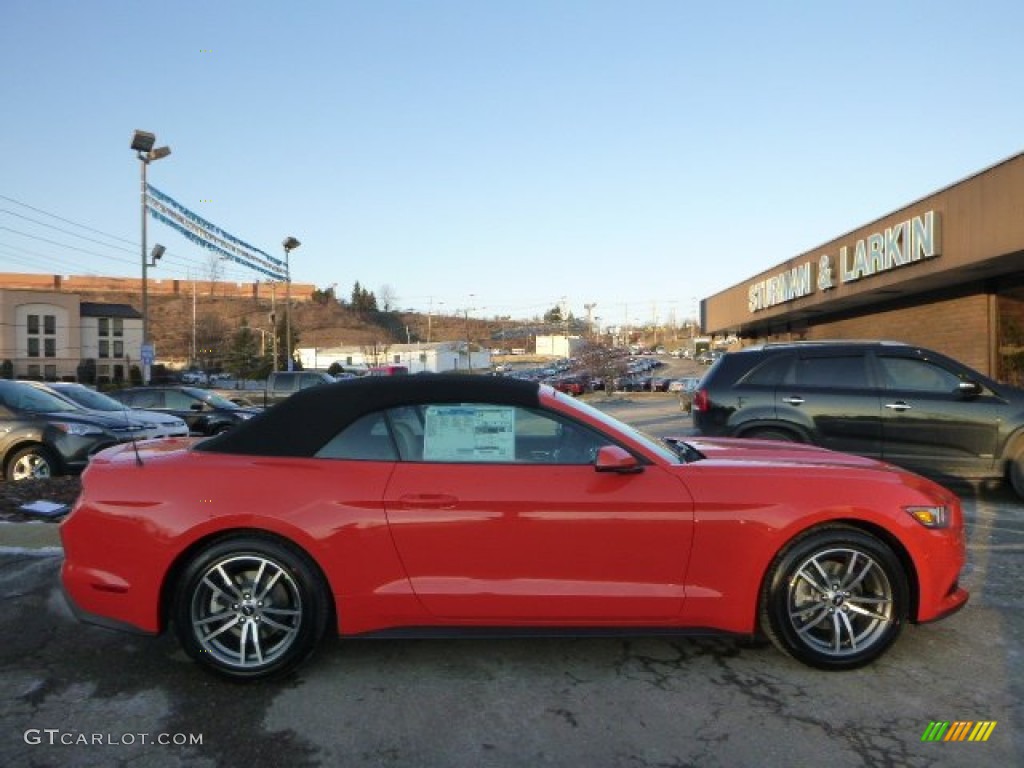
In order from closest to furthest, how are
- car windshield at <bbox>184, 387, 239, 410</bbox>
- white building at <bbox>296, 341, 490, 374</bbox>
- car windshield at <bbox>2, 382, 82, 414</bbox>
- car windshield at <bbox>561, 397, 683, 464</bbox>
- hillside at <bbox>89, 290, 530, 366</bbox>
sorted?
1. car windshield at <bbox>561, 397, 683, 464</bbox>
2. car windshield at <bbox>2, 382, 82, 414</bbox>
3. car windshield at <bbox>184, 387, 239, 410</bbox>
4. white building at <bbox>296, 341, 490, 374</bbox>
5. hillside at <bbox>89, 290, 530, 366</bbox>

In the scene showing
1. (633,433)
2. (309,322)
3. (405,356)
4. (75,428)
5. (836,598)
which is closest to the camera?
(836,598)

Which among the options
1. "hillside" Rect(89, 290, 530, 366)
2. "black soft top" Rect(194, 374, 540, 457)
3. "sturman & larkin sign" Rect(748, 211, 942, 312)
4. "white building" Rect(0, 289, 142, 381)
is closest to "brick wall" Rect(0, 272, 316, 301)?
"hillside" Rect(89, 290, 530, 366)

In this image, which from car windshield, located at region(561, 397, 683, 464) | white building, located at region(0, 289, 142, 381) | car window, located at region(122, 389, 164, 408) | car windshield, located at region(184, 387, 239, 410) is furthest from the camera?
white building, located at region(0, 289, 142, 381)

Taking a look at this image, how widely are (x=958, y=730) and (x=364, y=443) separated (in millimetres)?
2853

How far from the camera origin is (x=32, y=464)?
29.9ft

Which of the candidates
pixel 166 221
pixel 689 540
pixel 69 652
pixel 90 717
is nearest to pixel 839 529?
pixel 689 540

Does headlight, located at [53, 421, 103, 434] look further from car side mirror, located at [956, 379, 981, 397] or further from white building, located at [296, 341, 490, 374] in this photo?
white building, located at [296, 341, 490, 374]

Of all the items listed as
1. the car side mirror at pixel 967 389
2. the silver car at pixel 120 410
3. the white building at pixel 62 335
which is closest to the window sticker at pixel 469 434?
the car side mirror at pixel 967 389

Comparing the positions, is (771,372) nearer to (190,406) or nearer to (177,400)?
(190,406)

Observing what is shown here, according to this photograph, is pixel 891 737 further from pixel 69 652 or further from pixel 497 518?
pixel 69 652

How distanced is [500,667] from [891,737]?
5.65ft

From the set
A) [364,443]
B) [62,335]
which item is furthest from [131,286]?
[364,443]

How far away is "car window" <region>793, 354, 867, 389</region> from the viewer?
25.9ft

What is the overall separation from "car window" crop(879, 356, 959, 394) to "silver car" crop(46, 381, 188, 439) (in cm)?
941
